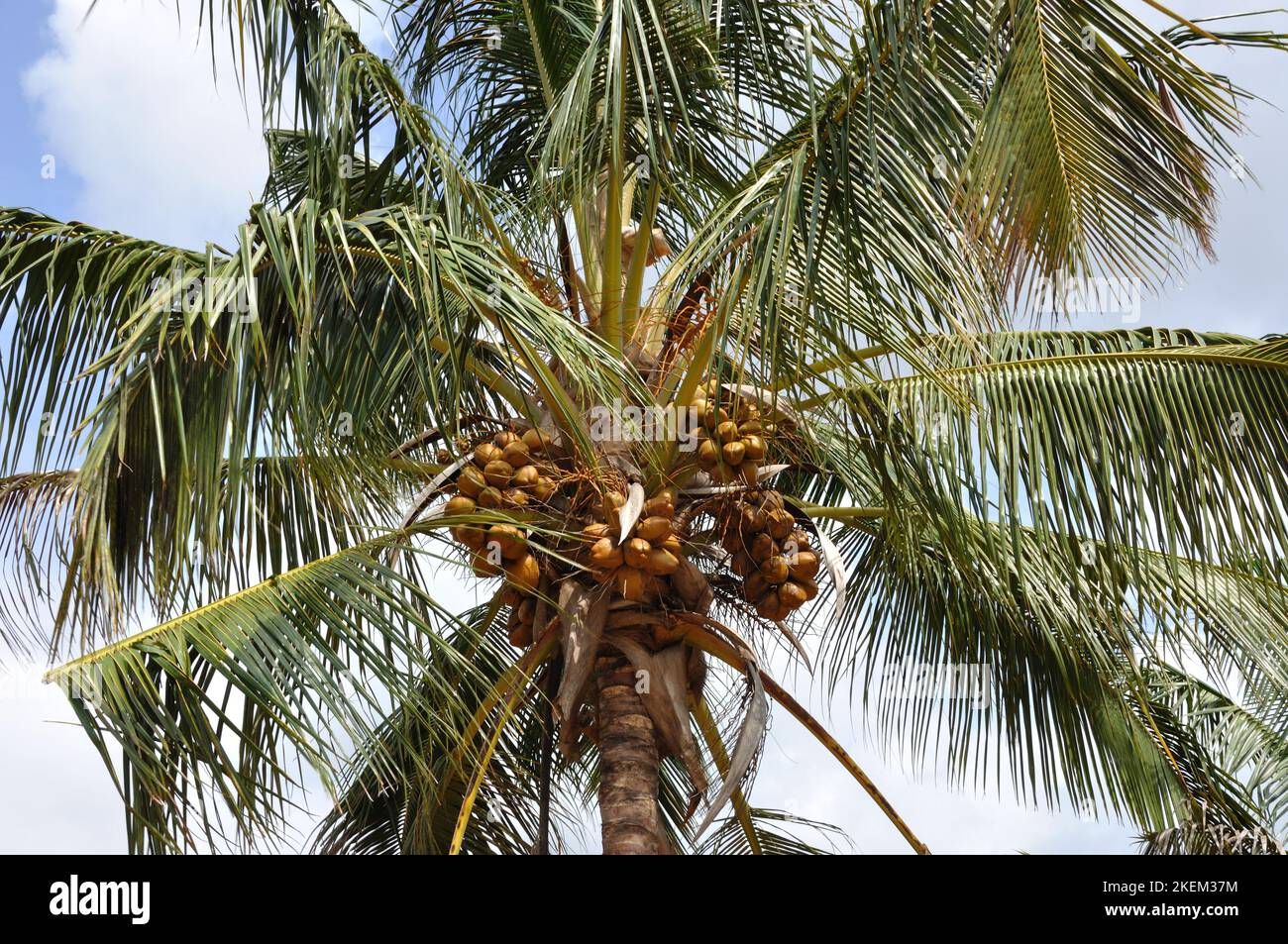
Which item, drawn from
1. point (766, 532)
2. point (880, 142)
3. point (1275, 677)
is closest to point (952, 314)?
point (880, 142)

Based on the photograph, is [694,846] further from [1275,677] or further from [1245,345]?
[1245,345]

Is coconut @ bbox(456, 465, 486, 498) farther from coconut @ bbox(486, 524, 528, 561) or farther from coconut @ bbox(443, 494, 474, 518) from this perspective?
coconut @ bbox(486, 524, 528, 561)

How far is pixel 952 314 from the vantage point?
506cm

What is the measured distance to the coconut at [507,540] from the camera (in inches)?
213

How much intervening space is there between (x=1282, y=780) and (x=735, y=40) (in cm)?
589

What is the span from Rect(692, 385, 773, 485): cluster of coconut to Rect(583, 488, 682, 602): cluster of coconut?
240mm

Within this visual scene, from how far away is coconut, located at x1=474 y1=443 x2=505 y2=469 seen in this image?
5605 millimetres

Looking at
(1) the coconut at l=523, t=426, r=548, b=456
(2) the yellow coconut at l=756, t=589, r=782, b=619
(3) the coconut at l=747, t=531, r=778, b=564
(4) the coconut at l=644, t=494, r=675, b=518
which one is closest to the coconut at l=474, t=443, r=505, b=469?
(1) the coconut at l=523, t=426, r=548, b=456

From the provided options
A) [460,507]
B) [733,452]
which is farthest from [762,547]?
[460,507]

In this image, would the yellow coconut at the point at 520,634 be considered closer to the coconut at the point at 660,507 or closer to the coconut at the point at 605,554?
the coconut at the point at 605,554

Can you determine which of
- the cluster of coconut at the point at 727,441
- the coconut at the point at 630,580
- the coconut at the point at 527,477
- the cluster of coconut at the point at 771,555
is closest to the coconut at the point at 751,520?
the cluster of coconut at the point at 771,555

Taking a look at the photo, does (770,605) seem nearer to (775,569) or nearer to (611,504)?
(775,569)

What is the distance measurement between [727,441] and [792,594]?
2.18ft

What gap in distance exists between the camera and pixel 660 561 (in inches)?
214
